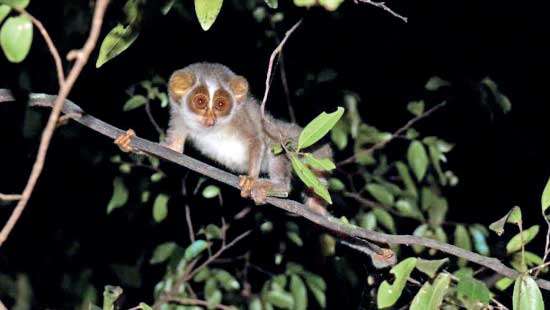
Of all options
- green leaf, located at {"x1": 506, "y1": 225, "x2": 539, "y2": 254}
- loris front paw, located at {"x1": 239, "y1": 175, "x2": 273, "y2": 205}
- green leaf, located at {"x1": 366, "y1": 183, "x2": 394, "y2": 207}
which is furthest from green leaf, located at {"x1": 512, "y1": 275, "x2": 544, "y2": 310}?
green leaf, located at {"x1": 366, "y1": 183, "x2": 394, "y2": 207}

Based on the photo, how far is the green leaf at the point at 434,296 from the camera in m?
2.20

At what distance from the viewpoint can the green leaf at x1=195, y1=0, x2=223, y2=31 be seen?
6.69ft

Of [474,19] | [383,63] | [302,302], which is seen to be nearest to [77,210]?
[302,302]

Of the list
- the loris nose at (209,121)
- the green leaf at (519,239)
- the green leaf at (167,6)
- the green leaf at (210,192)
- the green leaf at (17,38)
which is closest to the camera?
the green leaf at (17,38)

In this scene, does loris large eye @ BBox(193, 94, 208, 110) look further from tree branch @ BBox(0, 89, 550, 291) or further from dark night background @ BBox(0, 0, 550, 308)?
tree branch @ BBox(0, 89, 550, 291)

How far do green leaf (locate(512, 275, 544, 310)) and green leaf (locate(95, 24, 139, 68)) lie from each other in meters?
1.42

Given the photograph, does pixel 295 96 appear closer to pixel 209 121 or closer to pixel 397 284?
pixel 209 121

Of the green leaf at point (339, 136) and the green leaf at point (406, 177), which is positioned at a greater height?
the green leaf at point (339, 136)

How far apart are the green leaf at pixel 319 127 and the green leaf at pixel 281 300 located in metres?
2.06

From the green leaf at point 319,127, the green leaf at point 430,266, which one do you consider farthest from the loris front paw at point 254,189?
the green leaf at point 430,266

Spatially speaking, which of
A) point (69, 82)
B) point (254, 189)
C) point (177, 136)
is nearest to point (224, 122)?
point (177, 136)

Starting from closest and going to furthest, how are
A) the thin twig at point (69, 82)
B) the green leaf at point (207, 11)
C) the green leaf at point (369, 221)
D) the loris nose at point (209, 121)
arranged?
the thin twig at point (69, 82) < the green leaf at point (207, 11) < the loris nose at point (209, 121) < the green leaf at point (369, 221)

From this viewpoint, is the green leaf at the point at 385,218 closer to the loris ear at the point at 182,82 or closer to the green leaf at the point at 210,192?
the green leaf at the point at 210,192

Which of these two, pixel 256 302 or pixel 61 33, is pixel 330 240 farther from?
pixel 61 33
